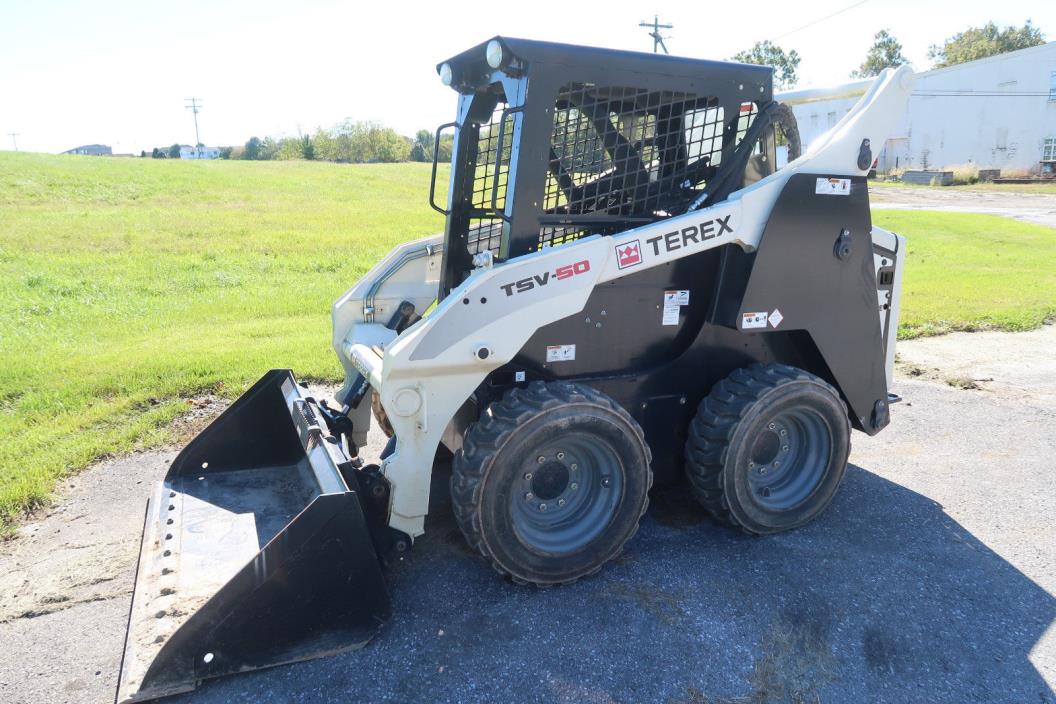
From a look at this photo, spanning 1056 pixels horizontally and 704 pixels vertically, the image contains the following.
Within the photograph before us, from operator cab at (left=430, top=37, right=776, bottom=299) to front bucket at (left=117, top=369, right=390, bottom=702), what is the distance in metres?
1.33

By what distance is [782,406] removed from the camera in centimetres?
402

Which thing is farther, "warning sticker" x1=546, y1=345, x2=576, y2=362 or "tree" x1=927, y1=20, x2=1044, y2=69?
"tree" x1=927, y1=20, x2=1044, y2=69

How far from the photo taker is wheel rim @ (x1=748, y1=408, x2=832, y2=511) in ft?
13.8

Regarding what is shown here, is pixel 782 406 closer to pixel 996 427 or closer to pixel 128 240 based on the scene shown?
pixel 996 427

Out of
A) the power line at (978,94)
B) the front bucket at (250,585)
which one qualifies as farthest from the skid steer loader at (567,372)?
the power line at (978,94)

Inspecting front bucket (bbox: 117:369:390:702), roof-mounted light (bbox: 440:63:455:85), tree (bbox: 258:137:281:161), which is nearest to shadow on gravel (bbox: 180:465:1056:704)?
front bucket (bbox: 117:369:390:702)

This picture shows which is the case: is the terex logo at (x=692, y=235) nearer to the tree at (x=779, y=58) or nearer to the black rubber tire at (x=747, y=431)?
the black rubber tire at (x=747, y=431)

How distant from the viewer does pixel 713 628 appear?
341 centimetres

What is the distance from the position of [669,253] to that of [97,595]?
312 centimetres

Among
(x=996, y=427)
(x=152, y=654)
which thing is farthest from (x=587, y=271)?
(x=996, y=427)

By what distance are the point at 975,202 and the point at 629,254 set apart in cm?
2895

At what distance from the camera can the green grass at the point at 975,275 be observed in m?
9.41

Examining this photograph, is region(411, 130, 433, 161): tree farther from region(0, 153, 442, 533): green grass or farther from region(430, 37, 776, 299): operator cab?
region(430, 37, 776, 299): operator cab

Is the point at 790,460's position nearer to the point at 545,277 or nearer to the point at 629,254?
the point at 629,254
